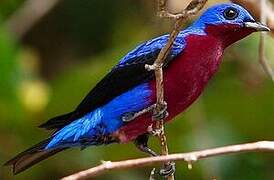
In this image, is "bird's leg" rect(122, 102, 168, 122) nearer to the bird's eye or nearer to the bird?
the bird

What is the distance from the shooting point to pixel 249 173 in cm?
446

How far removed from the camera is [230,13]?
3.38 meters

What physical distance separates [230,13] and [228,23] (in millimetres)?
42

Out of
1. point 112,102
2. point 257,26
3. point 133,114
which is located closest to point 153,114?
point 133,114

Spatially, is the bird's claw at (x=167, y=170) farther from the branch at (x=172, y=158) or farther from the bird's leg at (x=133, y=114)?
the branch at (x=172, y=158)

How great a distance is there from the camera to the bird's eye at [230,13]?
3.34 m

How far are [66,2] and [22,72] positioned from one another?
1.47m

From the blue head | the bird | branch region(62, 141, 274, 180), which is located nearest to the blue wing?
the bird

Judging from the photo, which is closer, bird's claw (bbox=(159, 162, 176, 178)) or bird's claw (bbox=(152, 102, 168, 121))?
bird's claw (bbox=(152, 102, 168, 121))

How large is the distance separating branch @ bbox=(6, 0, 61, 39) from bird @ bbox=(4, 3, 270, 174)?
206 centimetres

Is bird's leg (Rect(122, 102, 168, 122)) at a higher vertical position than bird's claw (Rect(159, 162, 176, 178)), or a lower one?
higher

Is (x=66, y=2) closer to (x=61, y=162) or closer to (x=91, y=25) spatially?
(x=91, y=25)

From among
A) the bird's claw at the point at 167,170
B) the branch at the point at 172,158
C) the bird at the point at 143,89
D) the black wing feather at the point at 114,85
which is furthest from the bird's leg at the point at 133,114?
the branch at the point at 172,158

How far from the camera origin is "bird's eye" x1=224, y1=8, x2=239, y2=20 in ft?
11.0
